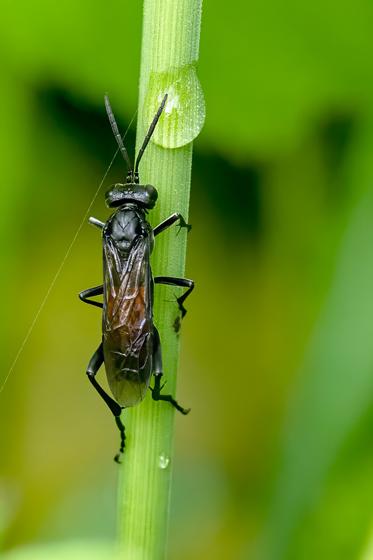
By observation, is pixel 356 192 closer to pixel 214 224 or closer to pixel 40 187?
pixel 214 224

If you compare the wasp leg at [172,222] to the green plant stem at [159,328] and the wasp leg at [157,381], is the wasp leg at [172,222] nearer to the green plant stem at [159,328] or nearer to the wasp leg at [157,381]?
the green plant stem at [159,328]

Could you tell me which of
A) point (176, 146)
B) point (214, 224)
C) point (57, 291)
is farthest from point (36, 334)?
point (176, 146)

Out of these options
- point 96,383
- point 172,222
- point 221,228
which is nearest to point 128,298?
point 96,383

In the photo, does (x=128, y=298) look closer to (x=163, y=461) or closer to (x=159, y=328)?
(x=159, y=328)

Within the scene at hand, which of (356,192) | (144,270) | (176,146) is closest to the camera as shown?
(176,146)

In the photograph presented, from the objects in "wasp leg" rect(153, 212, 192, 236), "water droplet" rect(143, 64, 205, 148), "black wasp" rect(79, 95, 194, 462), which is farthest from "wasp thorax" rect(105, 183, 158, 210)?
"water droplet" rect(143, 64, 205, 148)

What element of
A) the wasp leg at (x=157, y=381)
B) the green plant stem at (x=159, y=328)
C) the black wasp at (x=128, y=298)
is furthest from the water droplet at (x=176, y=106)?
the wasp leg at (x=157, y=381)

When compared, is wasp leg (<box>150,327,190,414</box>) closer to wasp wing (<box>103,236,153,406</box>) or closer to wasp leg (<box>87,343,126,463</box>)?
wasp wing (<box>103,236,153,406</box>)
